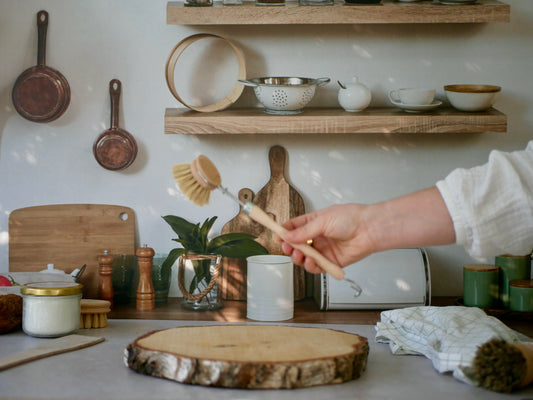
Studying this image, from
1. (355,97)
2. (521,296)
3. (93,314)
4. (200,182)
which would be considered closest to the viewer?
(200,182)

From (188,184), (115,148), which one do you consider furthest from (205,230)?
(188,184)

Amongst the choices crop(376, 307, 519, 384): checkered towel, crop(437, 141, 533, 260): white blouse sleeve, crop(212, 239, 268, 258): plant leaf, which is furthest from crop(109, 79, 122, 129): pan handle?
crop(437, 141, 533, 260): white blouse sleeve

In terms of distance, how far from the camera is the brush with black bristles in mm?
1423

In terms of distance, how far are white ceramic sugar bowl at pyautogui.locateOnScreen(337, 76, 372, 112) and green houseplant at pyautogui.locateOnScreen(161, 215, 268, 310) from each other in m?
0.53

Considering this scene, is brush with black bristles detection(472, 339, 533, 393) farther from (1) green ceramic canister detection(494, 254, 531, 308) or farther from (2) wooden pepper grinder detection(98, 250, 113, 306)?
(2) wooden pepper grinder detection(98, 250, 113, 306)

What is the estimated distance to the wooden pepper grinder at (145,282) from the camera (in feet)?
7.34

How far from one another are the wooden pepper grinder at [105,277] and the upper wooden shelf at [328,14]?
77 centimetres

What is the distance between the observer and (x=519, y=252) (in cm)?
137

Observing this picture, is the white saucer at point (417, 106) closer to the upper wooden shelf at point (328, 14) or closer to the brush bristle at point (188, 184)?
the upper wooden shelf at point (328, 14)

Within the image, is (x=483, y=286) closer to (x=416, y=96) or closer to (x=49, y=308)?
(x=416, y=96)

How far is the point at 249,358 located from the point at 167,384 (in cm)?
18

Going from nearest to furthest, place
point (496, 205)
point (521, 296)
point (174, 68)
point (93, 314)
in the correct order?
point (496, 205)
point (93, 314)
point (521, 296)
point (174, 68)

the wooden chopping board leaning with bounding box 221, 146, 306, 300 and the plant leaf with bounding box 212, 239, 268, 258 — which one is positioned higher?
the wooden chopping board leaning with bounding box 221, 146, 306, 300

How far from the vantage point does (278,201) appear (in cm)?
239
